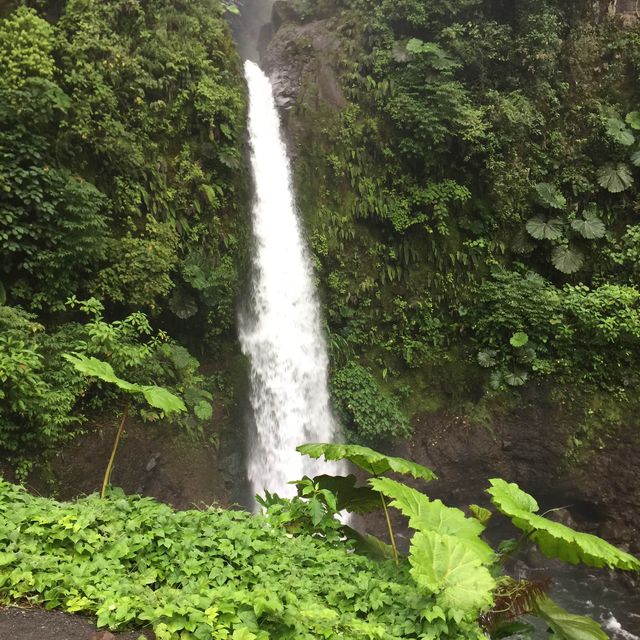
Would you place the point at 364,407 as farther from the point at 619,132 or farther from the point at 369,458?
the point at 619,132

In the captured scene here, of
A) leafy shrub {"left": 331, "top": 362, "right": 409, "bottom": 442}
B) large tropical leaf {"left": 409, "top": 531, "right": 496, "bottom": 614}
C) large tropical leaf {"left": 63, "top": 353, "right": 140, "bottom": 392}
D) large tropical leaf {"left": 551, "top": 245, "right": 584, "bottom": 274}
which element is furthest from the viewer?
large tropical leaf {"left": 551, "top": 245, "right": 584, "bottom": 274}

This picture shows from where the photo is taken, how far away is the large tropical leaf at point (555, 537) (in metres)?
2.82

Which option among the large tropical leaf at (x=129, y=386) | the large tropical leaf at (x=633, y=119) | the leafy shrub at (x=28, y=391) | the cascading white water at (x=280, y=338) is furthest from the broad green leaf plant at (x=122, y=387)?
the large tropical leaf at (x=633, y=119)

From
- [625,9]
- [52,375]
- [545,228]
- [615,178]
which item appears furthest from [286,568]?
[625,9]

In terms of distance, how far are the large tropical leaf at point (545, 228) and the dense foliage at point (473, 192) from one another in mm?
26

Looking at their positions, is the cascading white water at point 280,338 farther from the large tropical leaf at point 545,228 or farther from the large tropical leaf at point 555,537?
the large tropical leaf at point 555,537

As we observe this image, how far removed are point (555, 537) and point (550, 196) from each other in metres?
9.75

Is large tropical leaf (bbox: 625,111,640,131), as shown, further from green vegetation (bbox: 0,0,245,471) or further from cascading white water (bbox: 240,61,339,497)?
green vegetation (bbox: 0,0,245,471)

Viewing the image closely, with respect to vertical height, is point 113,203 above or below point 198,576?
above

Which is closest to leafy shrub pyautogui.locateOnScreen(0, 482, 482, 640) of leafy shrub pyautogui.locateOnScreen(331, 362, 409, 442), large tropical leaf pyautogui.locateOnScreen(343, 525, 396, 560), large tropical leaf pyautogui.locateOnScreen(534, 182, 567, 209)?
large tropical leaf pyautogui.locateOnScreen(343, 525, 396, 560)

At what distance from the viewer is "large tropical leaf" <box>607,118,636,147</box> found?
10.8 m

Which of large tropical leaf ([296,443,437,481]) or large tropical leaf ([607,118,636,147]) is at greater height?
large tropical leaf ([607,118,636,147])

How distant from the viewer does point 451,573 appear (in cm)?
260

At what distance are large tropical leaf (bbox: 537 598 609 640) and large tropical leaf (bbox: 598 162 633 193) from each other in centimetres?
1044
